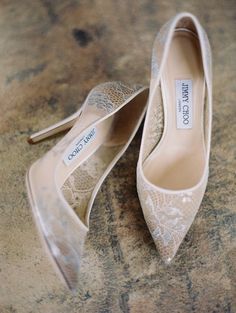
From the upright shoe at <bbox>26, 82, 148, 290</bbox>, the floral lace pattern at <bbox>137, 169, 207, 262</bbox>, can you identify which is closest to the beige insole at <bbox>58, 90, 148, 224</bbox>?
the upright shoe at <bbox>26, 82, 148, 290</bbox>

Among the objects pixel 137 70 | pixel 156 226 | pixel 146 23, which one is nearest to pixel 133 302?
pixel 156 226

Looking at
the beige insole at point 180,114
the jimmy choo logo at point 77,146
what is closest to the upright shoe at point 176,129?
the beige insole at point 180,114

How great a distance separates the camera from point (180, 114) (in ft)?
3.28

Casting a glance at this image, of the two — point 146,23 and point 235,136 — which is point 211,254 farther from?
point 146,23

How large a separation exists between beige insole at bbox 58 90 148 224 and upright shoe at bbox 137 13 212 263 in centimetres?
6

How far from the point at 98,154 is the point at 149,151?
11 cm

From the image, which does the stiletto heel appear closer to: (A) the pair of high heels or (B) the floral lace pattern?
(A) the pair of high heels

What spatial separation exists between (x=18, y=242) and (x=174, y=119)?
39 centimetres

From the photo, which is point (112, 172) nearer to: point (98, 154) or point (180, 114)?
point (98, 154)

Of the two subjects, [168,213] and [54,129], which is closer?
[168,213]

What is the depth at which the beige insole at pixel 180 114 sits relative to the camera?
959 millimetres

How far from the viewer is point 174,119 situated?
3.30 ft
